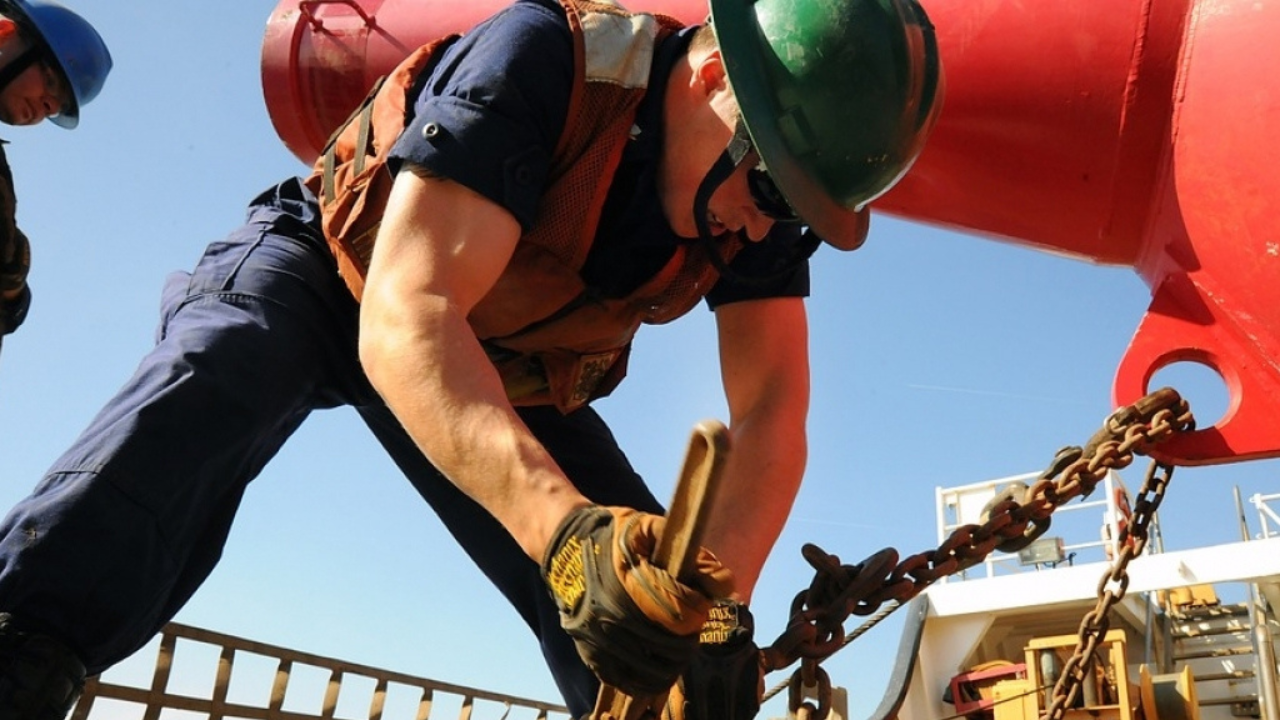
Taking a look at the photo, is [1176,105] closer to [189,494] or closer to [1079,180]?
[1079,180]

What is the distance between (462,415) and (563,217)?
2.10 ft

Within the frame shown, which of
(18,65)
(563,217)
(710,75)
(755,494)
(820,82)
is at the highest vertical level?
(18,65)

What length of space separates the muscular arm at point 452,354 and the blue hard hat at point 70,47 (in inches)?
117

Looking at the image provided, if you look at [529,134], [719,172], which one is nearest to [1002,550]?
[719,172]

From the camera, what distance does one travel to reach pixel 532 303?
2160 millimetres

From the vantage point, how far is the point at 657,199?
2.15 m

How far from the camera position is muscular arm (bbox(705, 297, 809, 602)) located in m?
2.18

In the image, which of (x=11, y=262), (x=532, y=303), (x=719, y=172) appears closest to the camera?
(x=719, y=172)

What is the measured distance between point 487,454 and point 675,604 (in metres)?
0.35

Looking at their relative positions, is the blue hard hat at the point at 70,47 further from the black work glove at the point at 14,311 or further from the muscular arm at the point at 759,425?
the muscular arm at the point at 759,425

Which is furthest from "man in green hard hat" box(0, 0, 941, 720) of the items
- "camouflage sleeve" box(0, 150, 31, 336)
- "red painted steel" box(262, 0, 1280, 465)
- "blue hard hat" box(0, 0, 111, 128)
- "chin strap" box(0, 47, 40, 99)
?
"blue hard hat" box(0, 0, 111, 128)

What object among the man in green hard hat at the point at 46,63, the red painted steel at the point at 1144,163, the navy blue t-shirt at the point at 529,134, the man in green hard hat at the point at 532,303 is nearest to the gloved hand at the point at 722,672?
the man in green hard hat at the point at 532,303

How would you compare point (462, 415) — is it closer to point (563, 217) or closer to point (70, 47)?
point (563, 217)

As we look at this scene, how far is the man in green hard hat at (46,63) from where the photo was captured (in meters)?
4.03
